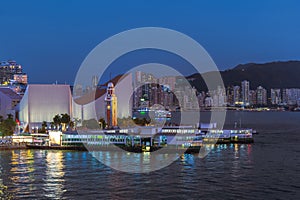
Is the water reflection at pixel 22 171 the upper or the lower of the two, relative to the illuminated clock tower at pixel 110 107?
lower

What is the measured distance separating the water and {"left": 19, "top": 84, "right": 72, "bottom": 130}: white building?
13.2 meters

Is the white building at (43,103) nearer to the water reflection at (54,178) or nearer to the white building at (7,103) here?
the white building at (7,103)

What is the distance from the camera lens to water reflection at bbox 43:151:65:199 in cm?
1326

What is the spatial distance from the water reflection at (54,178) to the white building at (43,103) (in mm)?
13491

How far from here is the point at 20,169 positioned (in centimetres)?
1712

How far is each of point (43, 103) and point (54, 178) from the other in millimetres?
19751

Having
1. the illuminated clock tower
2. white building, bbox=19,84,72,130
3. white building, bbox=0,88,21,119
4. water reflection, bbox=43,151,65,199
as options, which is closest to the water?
water reflection, bbox=43,151,65,199

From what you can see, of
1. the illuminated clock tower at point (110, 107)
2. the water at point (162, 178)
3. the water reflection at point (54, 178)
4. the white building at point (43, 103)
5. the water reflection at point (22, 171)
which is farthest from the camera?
the illuminated clock tower at point (110, 107)

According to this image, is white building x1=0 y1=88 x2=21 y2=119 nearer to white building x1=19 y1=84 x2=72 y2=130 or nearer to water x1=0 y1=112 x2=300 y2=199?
white building x1=19 y1=84 x2=72 y2=130

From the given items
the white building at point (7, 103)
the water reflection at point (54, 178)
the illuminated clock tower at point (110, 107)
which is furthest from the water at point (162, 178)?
the white building at point (7, 103)

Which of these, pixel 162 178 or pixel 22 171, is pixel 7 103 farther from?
pixel 162 178

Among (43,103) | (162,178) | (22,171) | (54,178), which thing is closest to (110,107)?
(43,103)

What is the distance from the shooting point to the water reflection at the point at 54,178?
1326 cm

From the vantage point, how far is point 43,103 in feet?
113
